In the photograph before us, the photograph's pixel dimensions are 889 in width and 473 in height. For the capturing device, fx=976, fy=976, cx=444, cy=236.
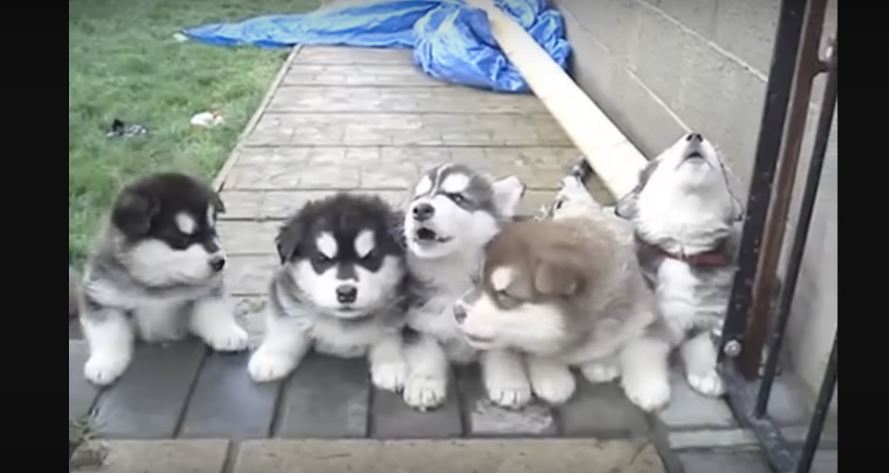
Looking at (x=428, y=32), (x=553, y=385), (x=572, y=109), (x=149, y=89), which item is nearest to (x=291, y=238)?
(x=553, y=385)

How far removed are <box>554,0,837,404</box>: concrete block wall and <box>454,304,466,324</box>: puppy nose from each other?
0.74 meters

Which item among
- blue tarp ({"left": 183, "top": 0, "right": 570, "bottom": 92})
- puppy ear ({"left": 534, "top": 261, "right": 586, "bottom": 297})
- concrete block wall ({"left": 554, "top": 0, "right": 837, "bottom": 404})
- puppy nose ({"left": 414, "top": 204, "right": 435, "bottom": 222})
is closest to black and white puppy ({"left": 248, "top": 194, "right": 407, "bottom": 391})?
puppy nose ({"left": 414, "top": 204, "right": 435, "bottom": 222})

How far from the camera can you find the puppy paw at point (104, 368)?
2146 millimetres

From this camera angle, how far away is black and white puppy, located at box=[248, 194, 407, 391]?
79.8 inches

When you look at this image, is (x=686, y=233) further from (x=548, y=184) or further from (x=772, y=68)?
(x=548, y=184)

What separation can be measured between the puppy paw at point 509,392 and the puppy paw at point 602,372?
0.49ft

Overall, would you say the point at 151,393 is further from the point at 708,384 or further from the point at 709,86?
the point at 709,86

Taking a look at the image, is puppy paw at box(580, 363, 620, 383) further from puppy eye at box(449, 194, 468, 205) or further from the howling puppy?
puppy eye at box(449, 194, 468, 205)

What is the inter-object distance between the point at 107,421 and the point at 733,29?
6.29 ft

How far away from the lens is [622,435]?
6.63ft

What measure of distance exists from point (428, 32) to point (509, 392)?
3751 mm

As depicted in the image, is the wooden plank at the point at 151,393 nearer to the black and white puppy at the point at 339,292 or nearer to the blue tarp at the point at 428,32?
the black and white puppy at the point at 339,292

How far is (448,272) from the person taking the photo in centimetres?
211

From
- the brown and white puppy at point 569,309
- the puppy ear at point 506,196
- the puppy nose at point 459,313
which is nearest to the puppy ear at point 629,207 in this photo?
the brown and white puppy at point 569,309
